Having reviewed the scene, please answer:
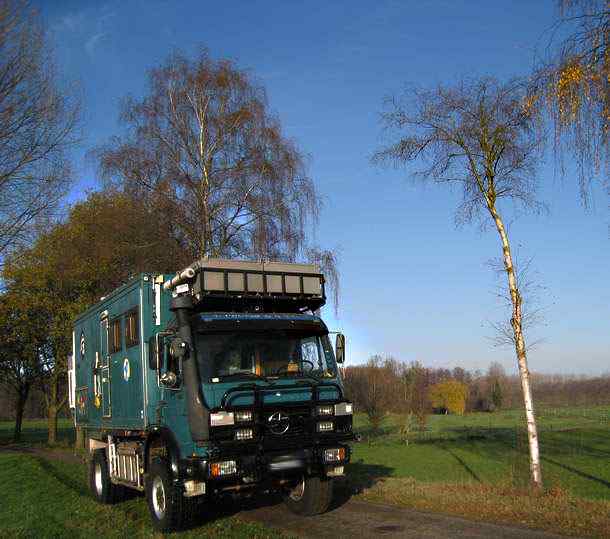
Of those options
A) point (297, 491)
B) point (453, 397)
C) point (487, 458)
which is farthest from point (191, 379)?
point (453, 397)

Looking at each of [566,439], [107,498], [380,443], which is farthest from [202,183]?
[566,439]

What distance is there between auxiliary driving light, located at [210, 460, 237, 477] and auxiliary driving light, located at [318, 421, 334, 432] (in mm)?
1363

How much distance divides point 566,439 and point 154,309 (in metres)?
54.5

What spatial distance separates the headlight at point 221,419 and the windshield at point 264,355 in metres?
0.59

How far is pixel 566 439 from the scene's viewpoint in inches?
2244

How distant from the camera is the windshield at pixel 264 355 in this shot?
9.18m

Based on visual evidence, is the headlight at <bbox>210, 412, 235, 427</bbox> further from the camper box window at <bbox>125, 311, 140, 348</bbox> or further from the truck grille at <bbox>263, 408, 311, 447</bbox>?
the camper box window at <bbox>125, 311, 140, 348</bbox>

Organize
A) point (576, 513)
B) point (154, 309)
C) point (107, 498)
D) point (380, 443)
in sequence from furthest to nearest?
1. point (380, 443)
2. point (107, 498)
3. point (154, 309)
4. point (576, 513)

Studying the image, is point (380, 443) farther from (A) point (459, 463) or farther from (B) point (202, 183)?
(B) point (202, 183)

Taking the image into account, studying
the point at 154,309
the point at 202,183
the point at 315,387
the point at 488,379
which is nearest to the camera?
the point at 315,387

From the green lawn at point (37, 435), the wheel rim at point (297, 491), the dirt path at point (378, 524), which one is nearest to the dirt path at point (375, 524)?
the dirt path at point (378, 524)

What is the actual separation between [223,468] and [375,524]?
2344mm

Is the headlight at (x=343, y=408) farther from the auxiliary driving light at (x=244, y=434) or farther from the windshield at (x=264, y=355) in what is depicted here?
the auxiliary driving light at (x=244, y=434)

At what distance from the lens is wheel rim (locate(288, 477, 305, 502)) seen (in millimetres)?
10542
